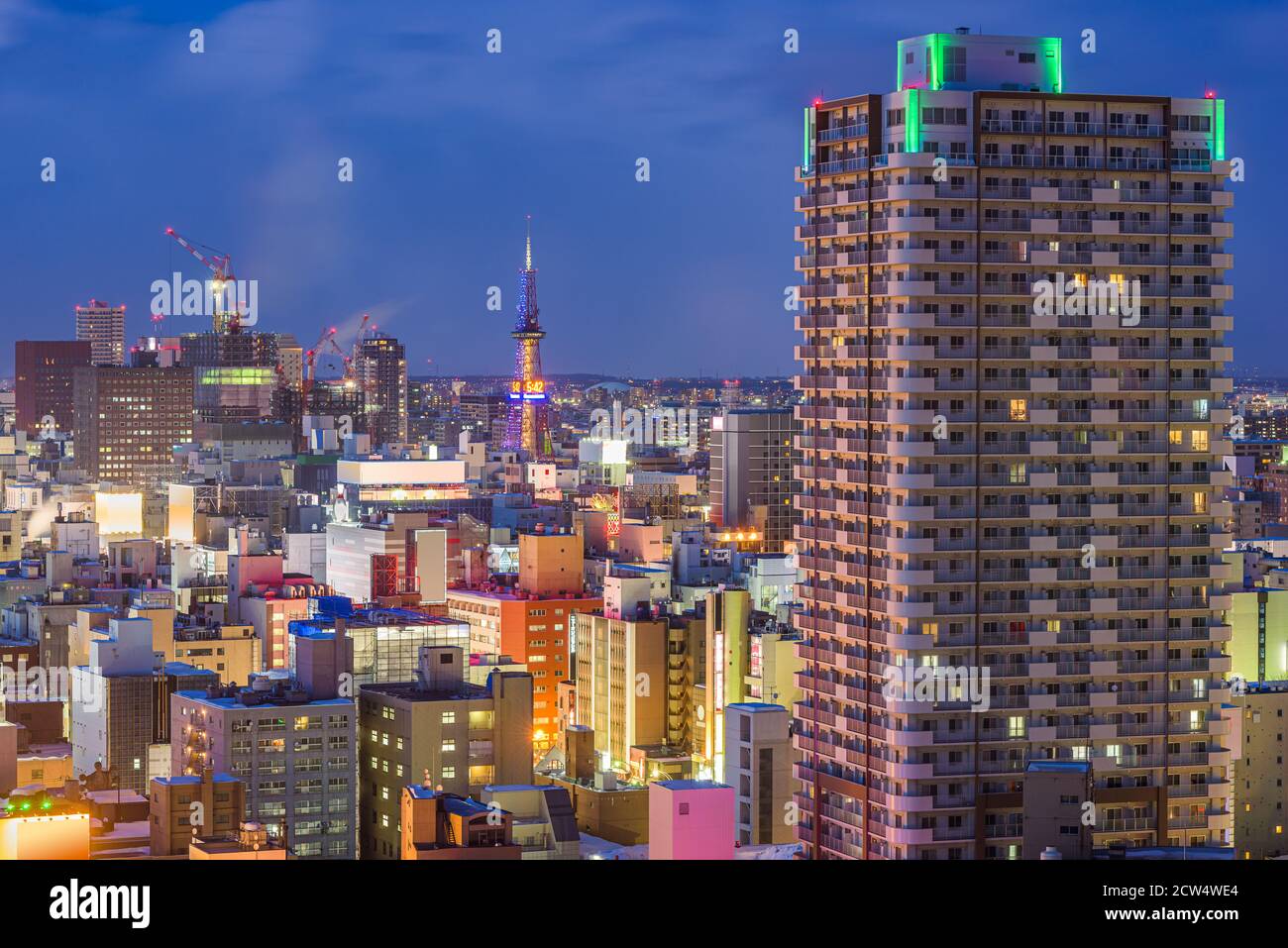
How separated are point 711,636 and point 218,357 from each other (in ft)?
157

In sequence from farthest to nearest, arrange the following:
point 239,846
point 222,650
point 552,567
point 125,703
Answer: point 552,567 → point 222,650 → point 125,703 → point 239,846

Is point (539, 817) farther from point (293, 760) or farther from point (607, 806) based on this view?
point (293, 760)

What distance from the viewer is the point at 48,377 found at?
67375 mm

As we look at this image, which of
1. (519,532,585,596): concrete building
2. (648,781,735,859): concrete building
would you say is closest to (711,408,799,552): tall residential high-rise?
(519,532,585,596): concrete building

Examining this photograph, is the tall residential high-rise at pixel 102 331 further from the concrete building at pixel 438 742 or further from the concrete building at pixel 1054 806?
the concrete building at pixel 1054 806

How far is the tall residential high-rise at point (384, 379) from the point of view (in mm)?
73562

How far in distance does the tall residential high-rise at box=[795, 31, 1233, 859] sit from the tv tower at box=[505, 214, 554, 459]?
4173 cm

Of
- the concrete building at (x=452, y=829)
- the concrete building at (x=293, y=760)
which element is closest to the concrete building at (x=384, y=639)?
the concrete building at (x=293, y=760)

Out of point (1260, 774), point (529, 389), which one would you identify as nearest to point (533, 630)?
point (1260, 774)

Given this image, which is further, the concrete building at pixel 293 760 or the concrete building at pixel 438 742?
the concrete building at pixel 438 742

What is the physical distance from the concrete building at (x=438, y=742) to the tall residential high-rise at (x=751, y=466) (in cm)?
2160

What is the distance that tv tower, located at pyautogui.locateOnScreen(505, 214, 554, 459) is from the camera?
6031 centimetres

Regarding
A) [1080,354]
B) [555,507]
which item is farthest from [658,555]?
[1080,354]

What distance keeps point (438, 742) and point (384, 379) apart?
182ft
